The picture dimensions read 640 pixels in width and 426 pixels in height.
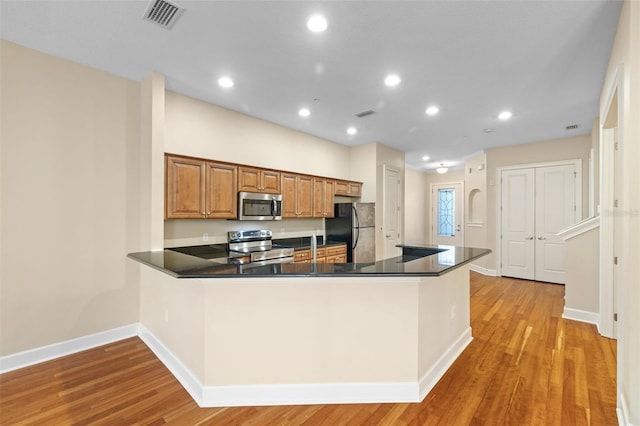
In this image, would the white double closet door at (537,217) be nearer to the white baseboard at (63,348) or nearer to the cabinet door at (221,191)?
the cabinet door at (221,191)

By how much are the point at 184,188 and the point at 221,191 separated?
1.54ft

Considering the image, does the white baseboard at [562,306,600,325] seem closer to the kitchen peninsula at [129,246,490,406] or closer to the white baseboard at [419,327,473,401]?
the white baseboard at [419,327,473,401]

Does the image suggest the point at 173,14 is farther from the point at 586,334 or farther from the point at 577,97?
Answer: the point at 586,334

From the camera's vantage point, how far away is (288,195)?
184 inches

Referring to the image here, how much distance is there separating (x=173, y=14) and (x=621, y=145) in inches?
135

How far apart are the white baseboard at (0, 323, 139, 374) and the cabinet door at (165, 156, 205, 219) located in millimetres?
1403

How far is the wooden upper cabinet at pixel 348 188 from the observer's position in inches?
220

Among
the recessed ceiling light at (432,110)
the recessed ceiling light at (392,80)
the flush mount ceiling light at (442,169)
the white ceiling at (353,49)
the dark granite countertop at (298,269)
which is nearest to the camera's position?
the dark granite countertop at (298,269)

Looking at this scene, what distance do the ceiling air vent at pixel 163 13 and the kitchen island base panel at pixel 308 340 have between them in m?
2.09

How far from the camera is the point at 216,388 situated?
6.75ft

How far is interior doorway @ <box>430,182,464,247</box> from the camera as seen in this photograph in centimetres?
918

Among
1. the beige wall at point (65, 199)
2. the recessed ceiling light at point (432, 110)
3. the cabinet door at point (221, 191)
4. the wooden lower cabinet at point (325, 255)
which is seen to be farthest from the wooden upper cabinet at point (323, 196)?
the beige wall at point (65, 199)

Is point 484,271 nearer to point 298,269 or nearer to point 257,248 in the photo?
point 257,248

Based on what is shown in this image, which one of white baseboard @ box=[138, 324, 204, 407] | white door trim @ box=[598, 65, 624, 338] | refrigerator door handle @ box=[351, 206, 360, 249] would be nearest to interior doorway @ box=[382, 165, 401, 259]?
refrigerator door handle @ box=[351, 206, 360, 249]
